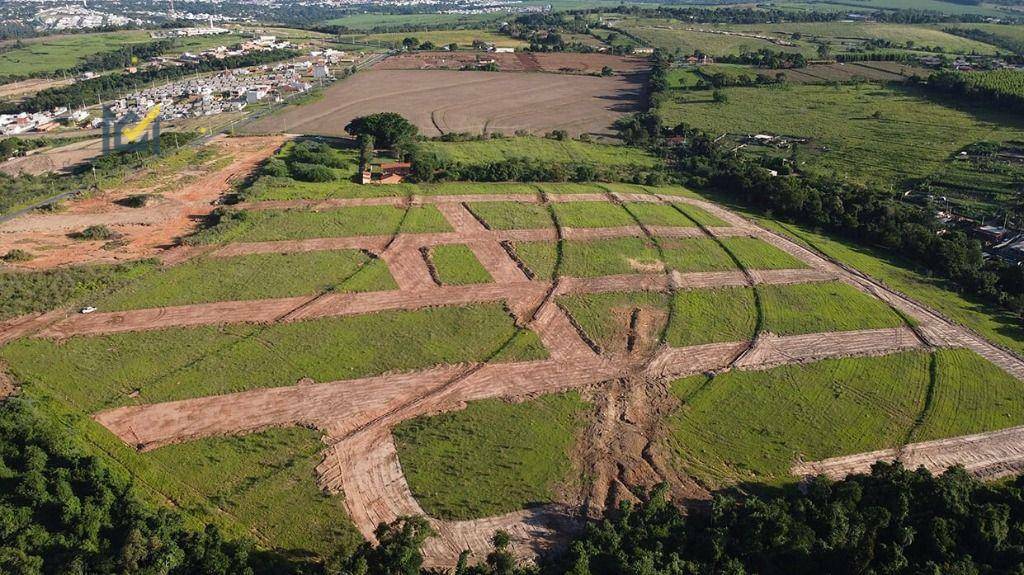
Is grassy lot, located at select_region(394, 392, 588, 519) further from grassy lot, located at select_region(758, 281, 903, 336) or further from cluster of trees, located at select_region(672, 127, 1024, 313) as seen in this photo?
cluster of trees, located at select_region(672, 127, 1024, 313)

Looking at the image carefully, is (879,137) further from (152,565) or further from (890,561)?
(152,565)

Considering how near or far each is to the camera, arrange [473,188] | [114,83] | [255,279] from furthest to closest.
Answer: [114,83]
[473,188]
[255,279]

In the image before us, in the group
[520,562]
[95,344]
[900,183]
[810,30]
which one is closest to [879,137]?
[900,183]

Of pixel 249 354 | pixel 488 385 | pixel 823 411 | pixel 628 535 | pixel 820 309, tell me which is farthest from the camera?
pixel 820 309

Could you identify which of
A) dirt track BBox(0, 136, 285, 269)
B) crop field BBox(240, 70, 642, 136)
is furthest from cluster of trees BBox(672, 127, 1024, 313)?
dirt track BBox(0, 136, 285, 269)

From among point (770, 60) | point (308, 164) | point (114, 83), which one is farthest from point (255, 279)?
point (770, 60)

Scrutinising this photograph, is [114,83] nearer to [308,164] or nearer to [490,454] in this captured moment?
[308,164]

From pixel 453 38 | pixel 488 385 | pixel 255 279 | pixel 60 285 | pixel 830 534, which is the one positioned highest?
pixel 453 38
